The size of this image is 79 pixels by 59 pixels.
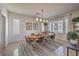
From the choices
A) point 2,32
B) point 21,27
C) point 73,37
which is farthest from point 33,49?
point 73,37

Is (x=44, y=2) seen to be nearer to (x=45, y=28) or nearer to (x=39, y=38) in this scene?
(x=45, y=28)

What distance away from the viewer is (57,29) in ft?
10.0

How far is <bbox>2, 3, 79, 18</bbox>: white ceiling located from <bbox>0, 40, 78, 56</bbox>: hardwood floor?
720 mm

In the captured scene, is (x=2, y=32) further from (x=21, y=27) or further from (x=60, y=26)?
(x=60, y=26)

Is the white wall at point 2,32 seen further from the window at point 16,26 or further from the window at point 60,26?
the window at point 60,26

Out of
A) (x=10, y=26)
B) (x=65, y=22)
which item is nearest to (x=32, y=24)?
(x=10, y=26)

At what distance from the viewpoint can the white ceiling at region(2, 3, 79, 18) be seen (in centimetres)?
282

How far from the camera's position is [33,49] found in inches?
113

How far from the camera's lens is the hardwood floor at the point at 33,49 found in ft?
9.30

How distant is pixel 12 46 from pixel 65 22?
1355 mm

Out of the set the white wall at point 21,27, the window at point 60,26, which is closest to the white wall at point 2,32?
the white wall at point 21,27

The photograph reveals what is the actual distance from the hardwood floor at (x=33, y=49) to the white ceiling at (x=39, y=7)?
0.72 meters

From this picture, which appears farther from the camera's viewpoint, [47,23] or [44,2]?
[47,23]

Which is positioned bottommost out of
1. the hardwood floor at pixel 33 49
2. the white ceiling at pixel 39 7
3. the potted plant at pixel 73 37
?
the hardwood floor at pixel 33 49
